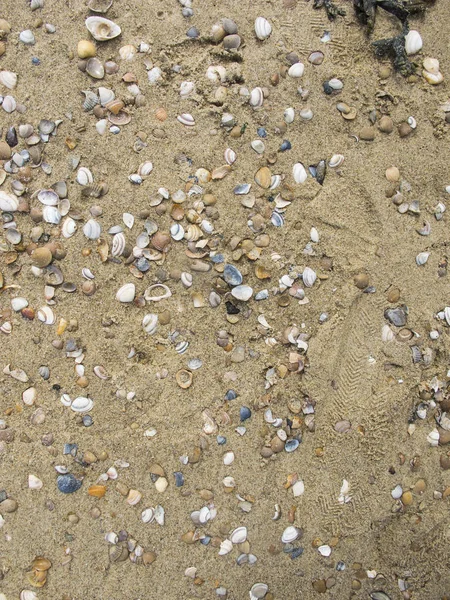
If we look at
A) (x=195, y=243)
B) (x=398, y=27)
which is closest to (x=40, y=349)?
(x=195, y=243)

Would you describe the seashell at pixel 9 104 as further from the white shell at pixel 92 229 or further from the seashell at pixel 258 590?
the seashell at pixel 258 590

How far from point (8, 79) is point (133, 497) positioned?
6.71 ft

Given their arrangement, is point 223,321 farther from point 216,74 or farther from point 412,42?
point 412,42

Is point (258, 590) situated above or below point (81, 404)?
below

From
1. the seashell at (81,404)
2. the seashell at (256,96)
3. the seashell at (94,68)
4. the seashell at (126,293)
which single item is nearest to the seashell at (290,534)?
the seashell at (81,404)

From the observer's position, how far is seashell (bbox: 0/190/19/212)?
2.54 metres

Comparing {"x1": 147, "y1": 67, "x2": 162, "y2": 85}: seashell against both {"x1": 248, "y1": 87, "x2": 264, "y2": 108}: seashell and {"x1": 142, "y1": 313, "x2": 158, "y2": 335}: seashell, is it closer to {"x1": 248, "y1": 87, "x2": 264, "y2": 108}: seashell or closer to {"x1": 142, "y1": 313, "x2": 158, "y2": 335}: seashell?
{"x1": 248, "y1": 87, "x2": 264, "y2": 108}: seashell

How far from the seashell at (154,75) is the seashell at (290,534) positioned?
222 cm

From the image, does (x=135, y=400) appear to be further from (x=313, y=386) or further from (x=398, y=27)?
(x=398, y=27)

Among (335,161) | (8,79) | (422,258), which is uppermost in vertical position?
(335,161)

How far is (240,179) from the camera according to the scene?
2.59m

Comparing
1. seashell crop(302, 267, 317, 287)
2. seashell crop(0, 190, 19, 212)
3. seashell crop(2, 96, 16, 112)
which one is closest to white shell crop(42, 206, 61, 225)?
seashell crop(0, 190, 19, 212)

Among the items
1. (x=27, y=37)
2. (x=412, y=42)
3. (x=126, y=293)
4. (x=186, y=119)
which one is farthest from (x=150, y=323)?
(x=412, y=42)

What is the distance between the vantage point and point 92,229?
2.56m
